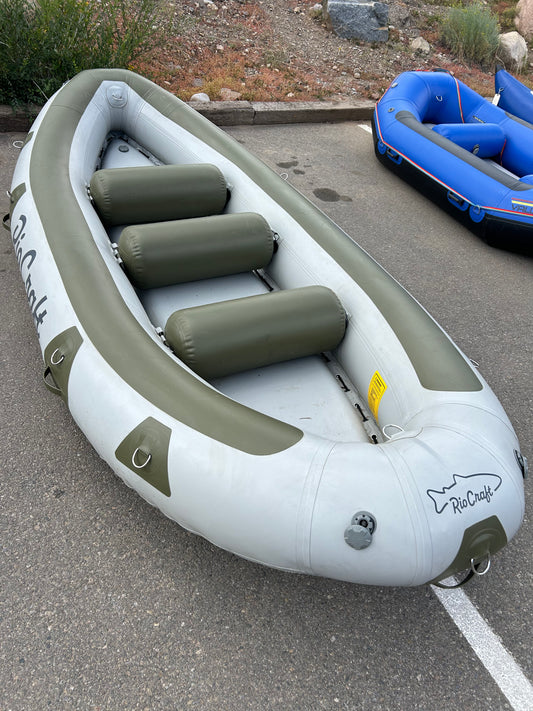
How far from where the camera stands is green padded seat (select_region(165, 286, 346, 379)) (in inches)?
95.0

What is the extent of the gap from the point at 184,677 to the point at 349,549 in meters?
0.74

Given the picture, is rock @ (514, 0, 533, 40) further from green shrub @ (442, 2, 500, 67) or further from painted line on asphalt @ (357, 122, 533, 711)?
painted line on asphalt @ (357, 122, 533, 711)

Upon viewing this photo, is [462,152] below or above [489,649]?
above

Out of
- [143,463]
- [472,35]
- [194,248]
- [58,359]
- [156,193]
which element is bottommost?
[143,463]

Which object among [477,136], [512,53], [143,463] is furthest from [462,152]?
[512,53]

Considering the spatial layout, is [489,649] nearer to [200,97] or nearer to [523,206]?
[523,206]

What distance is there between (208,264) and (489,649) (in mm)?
2156

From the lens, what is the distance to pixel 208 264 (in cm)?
297

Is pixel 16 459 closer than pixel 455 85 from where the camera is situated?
Yes

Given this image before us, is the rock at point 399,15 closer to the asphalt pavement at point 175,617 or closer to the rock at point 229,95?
the rock at point 229,95

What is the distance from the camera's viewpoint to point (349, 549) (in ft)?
5.97

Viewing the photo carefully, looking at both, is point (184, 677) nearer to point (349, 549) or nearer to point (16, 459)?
point (349, 549)

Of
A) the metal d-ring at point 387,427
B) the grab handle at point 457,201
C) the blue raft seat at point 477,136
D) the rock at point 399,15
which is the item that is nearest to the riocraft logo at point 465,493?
the metal d-ring at point 387,427

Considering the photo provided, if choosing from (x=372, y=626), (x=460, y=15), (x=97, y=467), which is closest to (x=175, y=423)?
(x=97, y=467)
